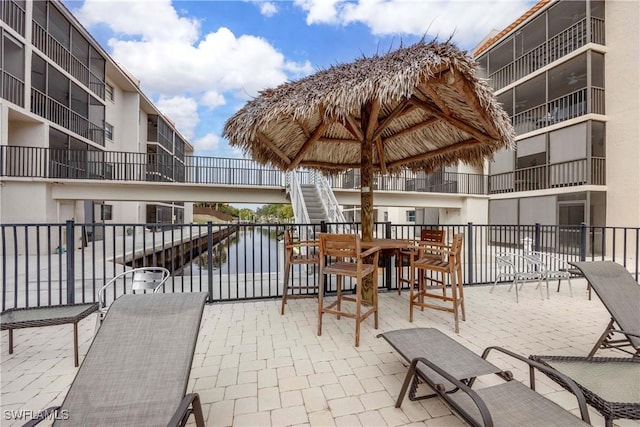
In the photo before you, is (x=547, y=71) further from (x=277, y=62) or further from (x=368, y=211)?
(x=277, y=62)

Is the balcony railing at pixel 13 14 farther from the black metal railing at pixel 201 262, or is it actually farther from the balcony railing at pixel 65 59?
the black metal railing at pixel 201 262

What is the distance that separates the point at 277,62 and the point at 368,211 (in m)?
17.4

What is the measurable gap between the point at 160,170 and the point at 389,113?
40.4 feet

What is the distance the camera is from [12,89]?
1016cm

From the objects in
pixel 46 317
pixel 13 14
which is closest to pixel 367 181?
pixel 46 317

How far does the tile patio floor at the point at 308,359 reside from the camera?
199 cm

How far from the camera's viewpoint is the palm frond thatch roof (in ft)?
9.51

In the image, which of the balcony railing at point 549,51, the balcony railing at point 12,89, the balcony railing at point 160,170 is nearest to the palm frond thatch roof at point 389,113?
the balcony railing at point 160,170

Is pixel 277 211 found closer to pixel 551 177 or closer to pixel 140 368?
pixel 551 177

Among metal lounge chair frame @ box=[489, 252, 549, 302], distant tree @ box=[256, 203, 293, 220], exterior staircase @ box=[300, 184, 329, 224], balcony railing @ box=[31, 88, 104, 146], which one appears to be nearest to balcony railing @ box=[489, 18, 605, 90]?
exterior staircase @ box=[300, 184, 329, 224]

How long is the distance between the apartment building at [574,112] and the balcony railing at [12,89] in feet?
65.4

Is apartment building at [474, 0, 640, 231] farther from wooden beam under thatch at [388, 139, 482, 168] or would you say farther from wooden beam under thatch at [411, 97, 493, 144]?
wooden beam under thatch at [411, 97, 493, 144]

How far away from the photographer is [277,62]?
1850 centimetres

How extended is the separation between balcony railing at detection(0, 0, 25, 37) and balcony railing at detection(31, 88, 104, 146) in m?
2.06
